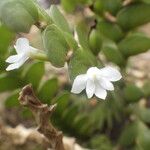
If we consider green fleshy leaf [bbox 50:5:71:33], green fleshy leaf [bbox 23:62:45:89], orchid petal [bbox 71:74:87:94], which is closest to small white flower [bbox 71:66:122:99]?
orchid petal [bbox 71:74:87:94]

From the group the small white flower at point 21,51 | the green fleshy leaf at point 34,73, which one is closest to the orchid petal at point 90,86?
the small white flower at point 21,51

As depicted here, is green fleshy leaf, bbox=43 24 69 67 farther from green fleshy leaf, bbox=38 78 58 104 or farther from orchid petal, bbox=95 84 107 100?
green fleshy leaf, bbox=38 78 58 104

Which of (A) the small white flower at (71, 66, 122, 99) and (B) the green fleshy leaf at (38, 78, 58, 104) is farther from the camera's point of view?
(B) the green fleshy leaf at (38, 78, 58, 104)

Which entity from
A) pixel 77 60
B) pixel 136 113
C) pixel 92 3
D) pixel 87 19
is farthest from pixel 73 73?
pixel 87 19

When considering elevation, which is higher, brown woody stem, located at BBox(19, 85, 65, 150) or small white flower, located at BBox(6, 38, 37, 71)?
small white flower, located at BBox(6, 38, 37, 71)

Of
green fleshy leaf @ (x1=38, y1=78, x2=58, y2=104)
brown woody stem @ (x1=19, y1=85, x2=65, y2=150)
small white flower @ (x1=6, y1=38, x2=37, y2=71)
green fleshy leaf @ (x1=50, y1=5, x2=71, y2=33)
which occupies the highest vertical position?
small white flower @ (x1=6, y1=38, x2=37, y2=71)

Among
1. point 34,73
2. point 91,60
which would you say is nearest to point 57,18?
point 91,60

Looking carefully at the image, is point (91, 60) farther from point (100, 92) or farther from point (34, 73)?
point (34, 73)

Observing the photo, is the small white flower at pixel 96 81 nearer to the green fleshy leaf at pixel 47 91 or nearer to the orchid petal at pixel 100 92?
the orchid petal at pixel 100 92
